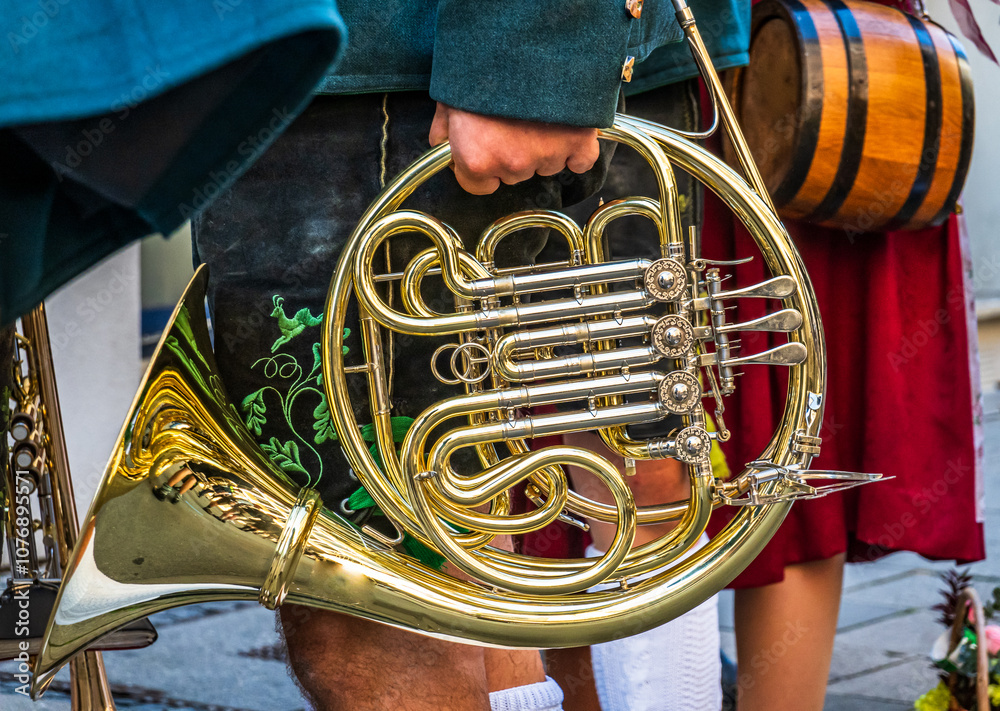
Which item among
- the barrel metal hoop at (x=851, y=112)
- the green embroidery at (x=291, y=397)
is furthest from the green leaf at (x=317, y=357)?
the barrel metal hoop at (x=851, y=112)

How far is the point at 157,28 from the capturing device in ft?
2.08

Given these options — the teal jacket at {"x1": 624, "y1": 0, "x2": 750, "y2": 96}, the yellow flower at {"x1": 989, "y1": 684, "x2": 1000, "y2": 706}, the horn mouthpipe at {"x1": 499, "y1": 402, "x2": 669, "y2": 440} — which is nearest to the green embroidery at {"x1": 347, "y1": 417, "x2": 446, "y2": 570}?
the horn mouthpipe at {"x1": 499, "y1": 402, "x2": 669, "y2": 440}

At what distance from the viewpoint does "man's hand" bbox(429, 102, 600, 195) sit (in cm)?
90

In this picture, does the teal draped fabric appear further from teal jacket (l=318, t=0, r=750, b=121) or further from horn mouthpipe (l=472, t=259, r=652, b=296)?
horn mouthpipe (l=472, t=259, r=652, b=296)

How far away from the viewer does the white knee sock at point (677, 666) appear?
1.38 metres

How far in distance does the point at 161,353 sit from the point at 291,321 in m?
0.15

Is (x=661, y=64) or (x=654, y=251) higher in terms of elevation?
(x=661, y=64)

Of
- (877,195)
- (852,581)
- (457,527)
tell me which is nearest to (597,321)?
(457,527)

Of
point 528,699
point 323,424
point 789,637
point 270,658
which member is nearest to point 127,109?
point 323,424

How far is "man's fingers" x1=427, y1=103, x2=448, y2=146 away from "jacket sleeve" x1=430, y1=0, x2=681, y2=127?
0.16 ft

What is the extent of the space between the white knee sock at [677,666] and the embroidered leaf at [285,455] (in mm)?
612

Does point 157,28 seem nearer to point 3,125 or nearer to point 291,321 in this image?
point 3,125

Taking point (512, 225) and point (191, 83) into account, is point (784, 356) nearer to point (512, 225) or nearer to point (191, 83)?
point (512, 225)

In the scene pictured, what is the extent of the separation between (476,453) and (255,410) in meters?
0.26
